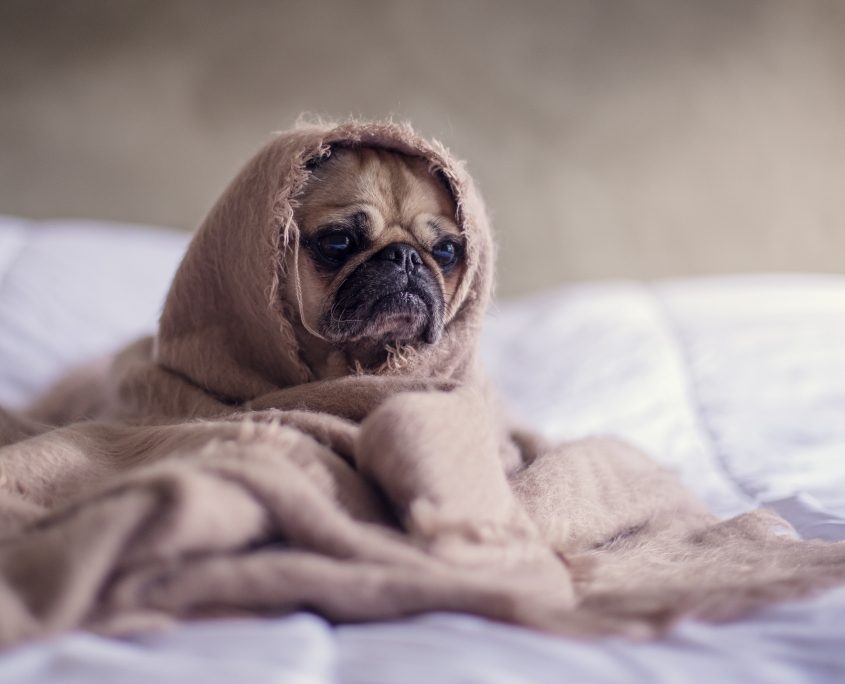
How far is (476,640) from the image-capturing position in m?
0.64

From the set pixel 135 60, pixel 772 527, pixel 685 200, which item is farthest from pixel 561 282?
pixel 772 527

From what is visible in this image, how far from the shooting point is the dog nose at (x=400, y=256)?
1.19 metres

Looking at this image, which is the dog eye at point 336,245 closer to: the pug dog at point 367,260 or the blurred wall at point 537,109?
the pug dog at point 367,260

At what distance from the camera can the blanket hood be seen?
3.84ft

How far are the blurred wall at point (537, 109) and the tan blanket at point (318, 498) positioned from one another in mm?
1435

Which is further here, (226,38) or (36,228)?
(226,38)

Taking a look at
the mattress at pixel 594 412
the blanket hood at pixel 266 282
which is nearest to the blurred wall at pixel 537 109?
the mattress at pixel 594 412

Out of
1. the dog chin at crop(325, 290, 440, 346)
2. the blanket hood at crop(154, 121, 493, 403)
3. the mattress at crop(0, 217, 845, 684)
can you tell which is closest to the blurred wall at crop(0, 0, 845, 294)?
the mattress at crop(0, 217, 845, 684)

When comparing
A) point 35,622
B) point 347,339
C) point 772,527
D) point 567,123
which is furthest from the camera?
point 567,123

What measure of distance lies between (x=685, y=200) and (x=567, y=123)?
49 centimetres

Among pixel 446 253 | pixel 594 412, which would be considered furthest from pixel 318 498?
pixel 594 412

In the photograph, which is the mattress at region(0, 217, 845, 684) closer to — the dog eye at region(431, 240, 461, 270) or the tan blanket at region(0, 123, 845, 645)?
the tan blanket at region(0, 123, 845, 645)

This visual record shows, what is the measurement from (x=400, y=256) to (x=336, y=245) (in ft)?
0.34

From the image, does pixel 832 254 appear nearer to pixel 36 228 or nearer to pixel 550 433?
pixel 550 433
